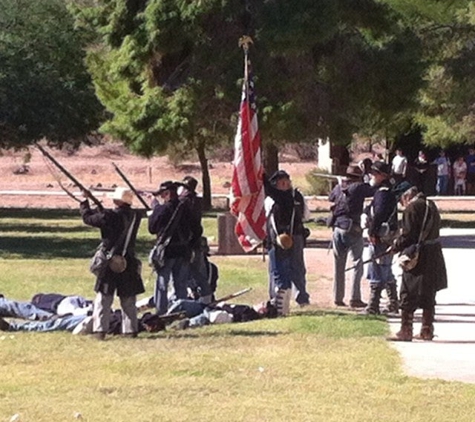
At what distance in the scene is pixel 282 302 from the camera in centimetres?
1770

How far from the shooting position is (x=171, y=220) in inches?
685

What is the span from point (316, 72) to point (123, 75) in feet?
15.2

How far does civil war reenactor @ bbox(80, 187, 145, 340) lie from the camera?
1538cm

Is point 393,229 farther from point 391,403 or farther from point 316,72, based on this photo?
point 316,72

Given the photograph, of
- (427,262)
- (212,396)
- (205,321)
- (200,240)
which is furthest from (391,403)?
(200,240)

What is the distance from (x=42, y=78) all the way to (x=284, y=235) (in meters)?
14.9

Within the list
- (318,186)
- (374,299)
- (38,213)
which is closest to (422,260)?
(374,299)

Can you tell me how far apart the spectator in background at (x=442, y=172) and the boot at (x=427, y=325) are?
1513 inches

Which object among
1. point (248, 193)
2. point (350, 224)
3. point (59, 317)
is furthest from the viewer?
point (350, 224)

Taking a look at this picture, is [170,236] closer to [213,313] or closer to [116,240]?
[213,313]

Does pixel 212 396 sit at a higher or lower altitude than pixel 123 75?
lower

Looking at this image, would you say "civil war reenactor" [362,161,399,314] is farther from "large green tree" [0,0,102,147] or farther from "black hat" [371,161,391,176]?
"large green tree" [0,0,102,147]

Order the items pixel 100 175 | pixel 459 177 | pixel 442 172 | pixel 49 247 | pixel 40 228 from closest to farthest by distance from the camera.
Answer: pixel 49 247
pixel 40 228
pixel 442 172
pixel 459 177
pixel 100 175

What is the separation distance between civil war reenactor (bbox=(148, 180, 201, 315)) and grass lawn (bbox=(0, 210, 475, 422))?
1340 millimetres
